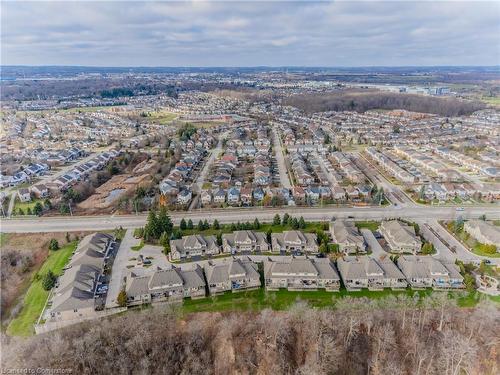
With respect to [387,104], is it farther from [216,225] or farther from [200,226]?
[200,226]

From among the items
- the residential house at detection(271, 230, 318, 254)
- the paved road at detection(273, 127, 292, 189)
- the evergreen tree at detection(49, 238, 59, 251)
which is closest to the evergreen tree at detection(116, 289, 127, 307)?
the evergreen tree at detection(49, 238, 59, 251)

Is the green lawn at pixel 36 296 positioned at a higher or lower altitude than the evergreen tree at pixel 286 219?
lower

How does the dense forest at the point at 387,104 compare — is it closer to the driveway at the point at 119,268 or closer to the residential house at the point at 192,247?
the residential house at the point at 192,247

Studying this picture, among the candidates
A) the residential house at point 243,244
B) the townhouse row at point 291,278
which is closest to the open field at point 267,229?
the residential house at point 243,244

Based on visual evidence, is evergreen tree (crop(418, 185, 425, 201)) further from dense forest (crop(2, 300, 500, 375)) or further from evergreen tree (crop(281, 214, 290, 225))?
dense forest (crop(2, 300, 500, 375))

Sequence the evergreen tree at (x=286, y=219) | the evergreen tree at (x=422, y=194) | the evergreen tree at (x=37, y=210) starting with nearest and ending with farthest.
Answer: the evergreen tree at (x=286, y=219)
the evergreen tree at (x=37, y=210)
the evergreen tree at (x=422, y=194)

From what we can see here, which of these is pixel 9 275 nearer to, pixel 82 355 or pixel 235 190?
pixel 82 355

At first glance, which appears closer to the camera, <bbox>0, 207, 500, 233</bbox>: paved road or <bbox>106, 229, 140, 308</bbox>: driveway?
<bbox>106, 229, 140, 308</bbox>: driveway
